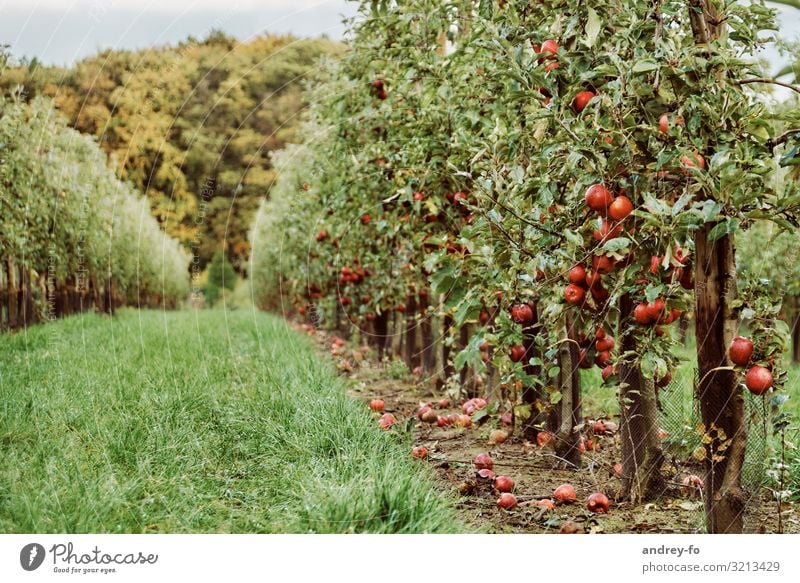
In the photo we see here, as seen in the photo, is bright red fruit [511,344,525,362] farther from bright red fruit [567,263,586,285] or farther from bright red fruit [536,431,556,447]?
bright red fruit [567,263,586,285]

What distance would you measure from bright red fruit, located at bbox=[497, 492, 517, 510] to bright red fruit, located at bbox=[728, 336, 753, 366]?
0.78 meters

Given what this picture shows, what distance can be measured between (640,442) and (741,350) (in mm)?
651

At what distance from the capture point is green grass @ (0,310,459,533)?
6.03 feet

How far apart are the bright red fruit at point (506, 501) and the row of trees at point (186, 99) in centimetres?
182

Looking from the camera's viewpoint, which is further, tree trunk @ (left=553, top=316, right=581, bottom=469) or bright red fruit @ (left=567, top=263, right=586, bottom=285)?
tree trunk @ (left=553, top=316, right=581, bottom=469)

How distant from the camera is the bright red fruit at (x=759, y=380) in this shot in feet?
→ 5.12

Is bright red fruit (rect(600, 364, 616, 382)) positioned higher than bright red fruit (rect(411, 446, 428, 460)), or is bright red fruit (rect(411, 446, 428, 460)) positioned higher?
bright red fruit (rect(600, 364, 616, 382))

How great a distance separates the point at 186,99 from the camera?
5.14 meters

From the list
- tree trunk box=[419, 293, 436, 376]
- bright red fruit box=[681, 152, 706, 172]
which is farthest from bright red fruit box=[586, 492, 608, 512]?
tree trunk box=[419, 293, 436, 376]

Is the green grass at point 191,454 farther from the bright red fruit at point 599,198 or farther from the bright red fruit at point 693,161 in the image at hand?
the bright red fruit at point 693,161

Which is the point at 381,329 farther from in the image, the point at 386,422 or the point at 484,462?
the point at 484,462

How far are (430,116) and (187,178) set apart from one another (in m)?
7.01

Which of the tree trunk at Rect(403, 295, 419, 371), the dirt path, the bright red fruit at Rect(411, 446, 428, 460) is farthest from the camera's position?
the tree trunk at Rect(403, 295, 419, 371)
